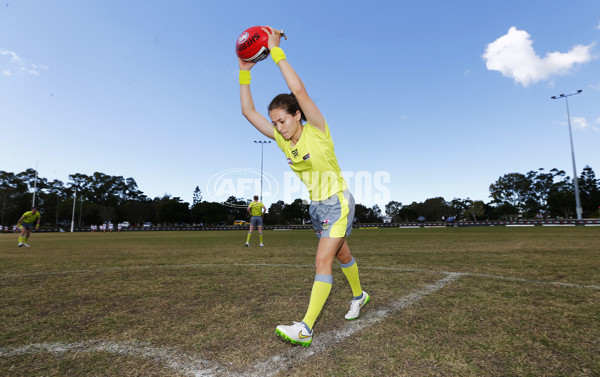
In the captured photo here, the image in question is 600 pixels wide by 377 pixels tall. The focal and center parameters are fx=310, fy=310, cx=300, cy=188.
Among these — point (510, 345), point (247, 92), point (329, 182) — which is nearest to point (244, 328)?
point (329, 182)

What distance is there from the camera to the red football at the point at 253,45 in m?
3.23

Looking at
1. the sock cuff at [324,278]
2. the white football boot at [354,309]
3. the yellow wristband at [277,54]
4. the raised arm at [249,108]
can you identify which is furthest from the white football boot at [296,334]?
the yellow wristband at [277,54]

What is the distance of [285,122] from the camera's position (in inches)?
113

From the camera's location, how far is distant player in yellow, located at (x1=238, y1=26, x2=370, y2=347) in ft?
8.82

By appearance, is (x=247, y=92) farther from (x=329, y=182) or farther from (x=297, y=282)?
(x=297, y=282)

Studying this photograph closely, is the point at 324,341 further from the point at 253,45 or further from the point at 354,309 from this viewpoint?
the point at 253,45

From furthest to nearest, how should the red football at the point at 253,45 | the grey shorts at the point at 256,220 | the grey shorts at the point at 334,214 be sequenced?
the grey shorts at the point at 256,220
the red football at the point at 253,45
the grey shorts at the point at 334,214

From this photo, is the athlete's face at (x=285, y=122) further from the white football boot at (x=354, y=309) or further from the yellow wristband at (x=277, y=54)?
the white football boot at (x=354, y=309)

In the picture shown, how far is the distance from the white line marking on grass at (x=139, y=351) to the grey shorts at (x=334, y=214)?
141 centimetres

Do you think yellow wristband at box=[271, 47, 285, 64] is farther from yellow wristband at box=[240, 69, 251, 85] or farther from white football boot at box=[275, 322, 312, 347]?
white football boot at box=[275, 322, 312, 347]

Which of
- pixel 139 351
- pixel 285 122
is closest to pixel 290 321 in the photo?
pixel 139 351

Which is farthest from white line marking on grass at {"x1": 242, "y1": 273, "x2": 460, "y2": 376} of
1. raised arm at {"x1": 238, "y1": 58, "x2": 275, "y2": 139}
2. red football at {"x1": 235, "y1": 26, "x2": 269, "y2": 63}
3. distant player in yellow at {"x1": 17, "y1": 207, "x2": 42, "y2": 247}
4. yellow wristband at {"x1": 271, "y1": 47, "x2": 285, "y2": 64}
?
distant player in yellow at {"x1": 17, "y1": 207, "x2": 42, "y2": 247}

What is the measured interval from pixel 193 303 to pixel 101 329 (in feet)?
3.24

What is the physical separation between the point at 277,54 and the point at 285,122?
60cm
